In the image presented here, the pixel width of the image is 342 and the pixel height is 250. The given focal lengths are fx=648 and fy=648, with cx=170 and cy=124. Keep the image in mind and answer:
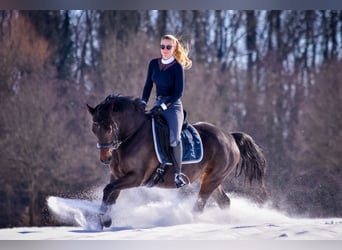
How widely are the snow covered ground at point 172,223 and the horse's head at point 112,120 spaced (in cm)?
78

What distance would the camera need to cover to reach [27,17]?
736 centimetres

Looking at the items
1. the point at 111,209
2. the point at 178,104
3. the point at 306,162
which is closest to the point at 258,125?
the point at 306,162

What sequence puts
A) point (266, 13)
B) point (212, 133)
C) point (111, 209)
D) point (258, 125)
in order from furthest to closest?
point (258, 125) → point (266, 13) → point (212, 133) → point (111, 209)

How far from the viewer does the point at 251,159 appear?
690 centimetres

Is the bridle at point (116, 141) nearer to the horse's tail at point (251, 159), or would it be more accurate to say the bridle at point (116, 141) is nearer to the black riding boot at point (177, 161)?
the black riding boot at point (177, 161)

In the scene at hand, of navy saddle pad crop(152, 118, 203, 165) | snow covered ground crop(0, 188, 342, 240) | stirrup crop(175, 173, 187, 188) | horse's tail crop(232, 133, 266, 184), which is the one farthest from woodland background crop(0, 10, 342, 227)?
stirrup crop(175, 173, 187, 188)

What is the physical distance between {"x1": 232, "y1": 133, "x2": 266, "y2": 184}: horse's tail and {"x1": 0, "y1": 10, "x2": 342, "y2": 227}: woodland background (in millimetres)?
355

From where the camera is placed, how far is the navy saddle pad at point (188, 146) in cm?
609

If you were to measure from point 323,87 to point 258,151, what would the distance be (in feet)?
3.95

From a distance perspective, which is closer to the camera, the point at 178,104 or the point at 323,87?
the point at 178,104

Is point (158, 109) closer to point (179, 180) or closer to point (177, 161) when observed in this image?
point (177, 161)

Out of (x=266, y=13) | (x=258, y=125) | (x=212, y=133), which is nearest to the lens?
(x=212, y=133)

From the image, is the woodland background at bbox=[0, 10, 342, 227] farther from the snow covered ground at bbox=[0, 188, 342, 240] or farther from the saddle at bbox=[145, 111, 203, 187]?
the saddle at bbox=[145, 111, 203, 187]

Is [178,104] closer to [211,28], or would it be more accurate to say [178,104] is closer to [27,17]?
[211,28]
